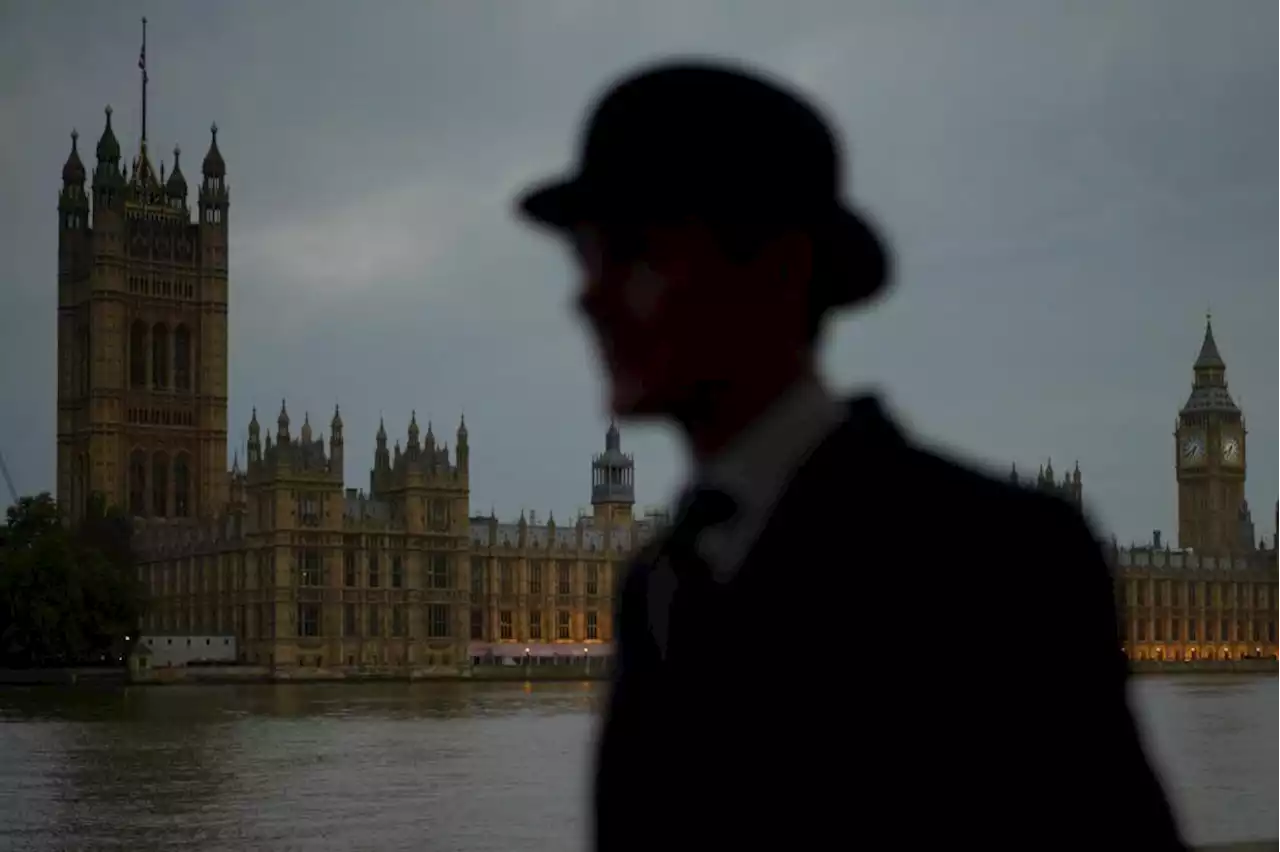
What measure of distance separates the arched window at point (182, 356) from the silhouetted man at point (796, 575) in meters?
105

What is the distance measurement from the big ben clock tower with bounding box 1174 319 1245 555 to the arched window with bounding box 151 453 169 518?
7277 cm

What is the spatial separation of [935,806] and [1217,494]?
5778 inches

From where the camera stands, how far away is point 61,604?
65500 millimetres

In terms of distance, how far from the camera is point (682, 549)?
161 cm

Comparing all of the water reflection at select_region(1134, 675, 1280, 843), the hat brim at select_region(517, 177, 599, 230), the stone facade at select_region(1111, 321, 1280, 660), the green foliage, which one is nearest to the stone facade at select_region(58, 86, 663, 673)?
the green foliage

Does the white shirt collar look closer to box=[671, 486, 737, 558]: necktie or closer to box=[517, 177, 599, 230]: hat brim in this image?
box=[671, 486, 737, 558]: necktie

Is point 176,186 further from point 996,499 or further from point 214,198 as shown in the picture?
point 996,499

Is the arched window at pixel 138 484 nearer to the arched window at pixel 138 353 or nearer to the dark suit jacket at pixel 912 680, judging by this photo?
the arched window at pixel 138 353

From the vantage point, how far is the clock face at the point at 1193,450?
14250cm

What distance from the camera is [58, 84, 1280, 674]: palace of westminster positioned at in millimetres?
82375

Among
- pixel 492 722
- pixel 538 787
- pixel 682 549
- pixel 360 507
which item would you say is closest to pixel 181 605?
pixel 360 507

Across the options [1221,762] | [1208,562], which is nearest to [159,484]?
[1208,562]

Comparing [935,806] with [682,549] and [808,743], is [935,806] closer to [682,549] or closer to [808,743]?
[808,743]

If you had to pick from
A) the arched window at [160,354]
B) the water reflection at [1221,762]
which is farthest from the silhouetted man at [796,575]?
the arched window at [160,354]
